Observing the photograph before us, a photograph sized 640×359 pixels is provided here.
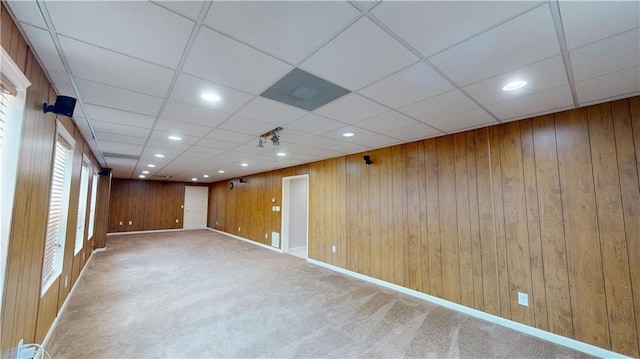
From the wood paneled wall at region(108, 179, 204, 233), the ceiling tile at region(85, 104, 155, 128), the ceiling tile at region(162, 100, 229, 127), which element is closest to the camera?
the ceiling tile at region(162, 100, 229, 127)

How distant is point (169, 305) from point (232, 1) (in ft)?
12.1

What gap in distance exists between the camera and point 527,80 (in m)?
1.99

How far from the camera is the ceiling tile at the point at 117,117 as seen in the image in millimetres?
2631

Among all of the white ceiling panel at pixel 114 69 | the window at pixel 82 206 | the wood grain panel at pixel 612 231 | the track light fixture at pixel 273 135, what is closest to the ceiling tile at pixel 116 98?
the white ceiling panel at pixel 114 69

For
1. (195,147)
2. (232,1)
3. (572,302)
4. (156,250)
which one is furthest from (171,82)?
(156,250)

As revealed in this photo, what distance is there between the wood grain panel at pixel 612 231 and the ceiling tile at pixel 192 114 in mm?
3768

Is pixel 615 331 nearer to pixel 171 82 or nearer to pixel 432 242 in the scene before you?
pixel 432 242

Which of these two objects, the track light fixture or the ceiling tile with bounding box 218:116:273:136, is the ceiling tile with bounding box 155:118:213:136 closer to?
the ceiling tile with bounding box 218:116:273:136

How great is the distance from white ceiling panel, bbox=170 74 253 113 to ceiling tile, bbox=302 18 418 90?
792mm

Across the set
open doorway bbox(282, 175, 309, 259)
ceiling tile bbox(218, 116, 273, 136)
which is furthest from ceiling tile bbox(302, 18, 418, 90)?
open doorway bbox(282, 175, 309, 259)

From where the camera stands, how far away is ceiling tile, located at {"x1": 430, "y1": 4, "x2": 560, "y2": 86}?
4.52ft

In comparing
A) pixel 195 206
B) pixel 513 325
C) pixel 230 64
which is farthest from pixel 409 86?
pixel 195 206

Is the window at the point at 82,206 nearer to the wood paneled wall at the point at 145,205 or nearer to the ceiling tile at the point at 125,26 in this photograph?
the ceiling tile at the point at 125,26

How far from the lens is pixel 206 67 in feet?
5.91
